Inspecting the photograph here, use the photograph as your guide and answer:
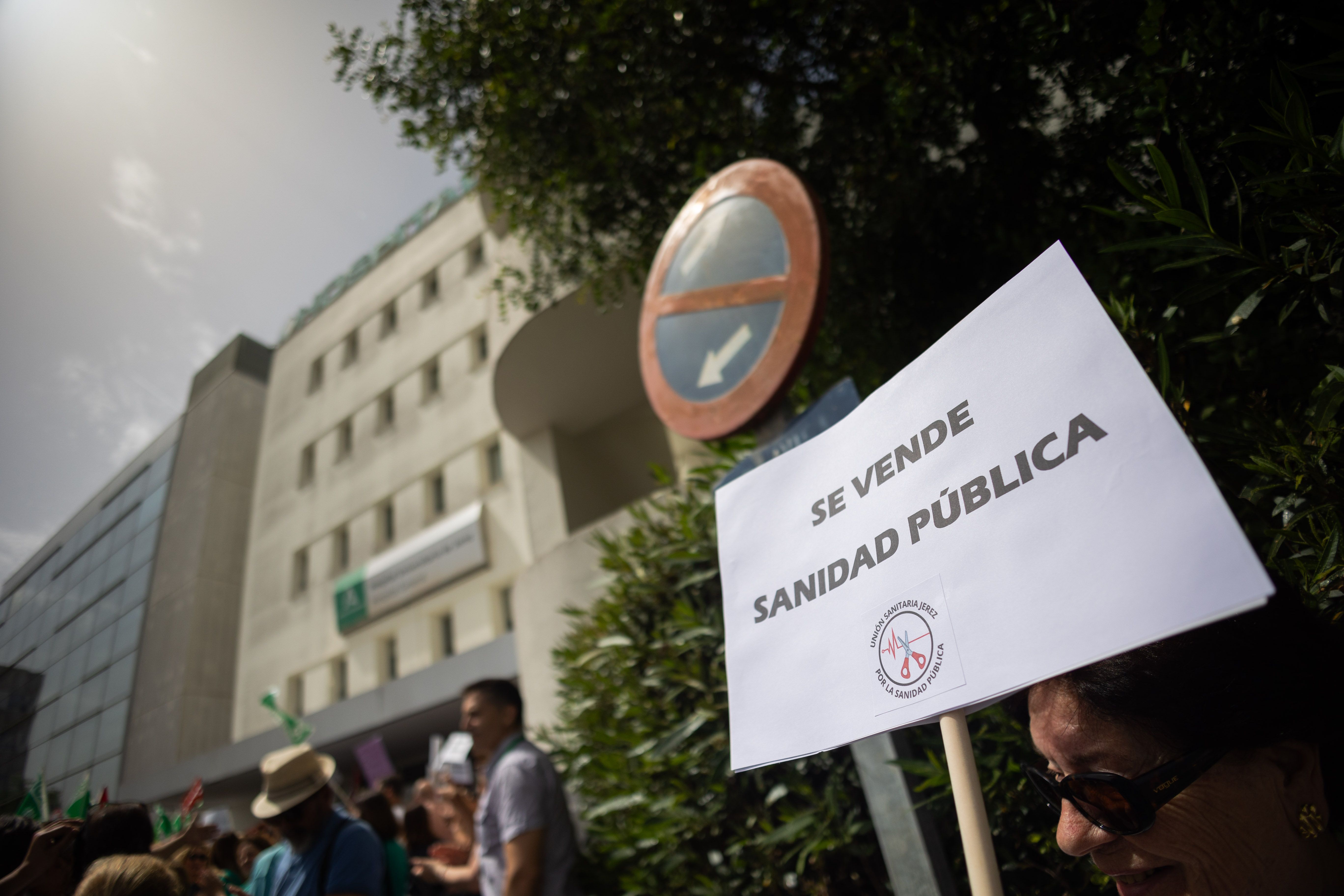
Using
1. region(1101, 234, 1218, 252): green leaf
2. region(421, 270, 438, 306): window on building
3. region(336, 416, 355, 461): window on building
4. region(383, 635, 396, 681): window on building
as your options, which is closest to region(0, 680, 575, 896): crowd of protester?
region(1101, 234, 1218, 252): green leaf

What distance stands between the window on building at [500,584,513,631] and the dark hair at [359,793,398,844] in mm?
10735

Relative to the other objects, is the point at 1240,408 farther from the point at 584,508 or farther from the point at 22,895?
the point at 584,508

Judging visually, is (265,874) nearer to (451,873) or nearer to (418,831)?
(451,873)

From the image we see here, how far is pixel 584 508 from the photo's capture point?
10.2 metres

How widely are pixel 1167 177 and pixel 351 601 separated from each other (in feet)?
62.0

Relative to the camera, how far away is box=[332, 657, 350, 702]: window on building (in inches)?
693

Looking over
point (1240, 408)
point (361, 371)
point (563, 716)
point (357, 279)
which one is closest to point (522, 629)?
point (563, 716)

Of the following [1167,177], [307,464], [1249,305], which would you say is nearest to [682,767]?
[1249,305]

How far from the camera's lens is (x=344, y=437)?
20.7 meters

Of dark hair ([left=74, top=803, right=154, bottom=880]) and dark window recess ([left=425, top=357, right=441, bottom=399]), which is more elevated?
dark window recess ([left=425, top=357, right=441, bottom=399])

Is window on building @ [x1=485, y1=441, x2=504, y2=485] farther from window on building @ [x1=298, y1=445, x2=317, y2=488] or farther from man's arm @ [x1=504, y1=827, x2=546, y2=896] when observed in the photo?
man's arm @ [x1=504, y1=827, x2=546, y2=896]

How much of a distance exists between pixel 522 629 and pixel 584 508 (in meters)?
4.36

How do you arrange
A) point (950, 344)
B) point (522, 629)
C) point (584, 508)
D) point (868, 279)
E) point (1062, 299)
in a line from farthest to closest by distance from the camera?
point (584, 508)
point (522, 629)
point (868, 279)
point (950, 344)
point (1062, 299)

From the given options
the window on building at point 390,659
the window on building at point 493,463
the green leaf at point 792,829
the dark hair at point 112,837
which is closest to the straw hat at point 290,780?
the dark hair at point 112,837
